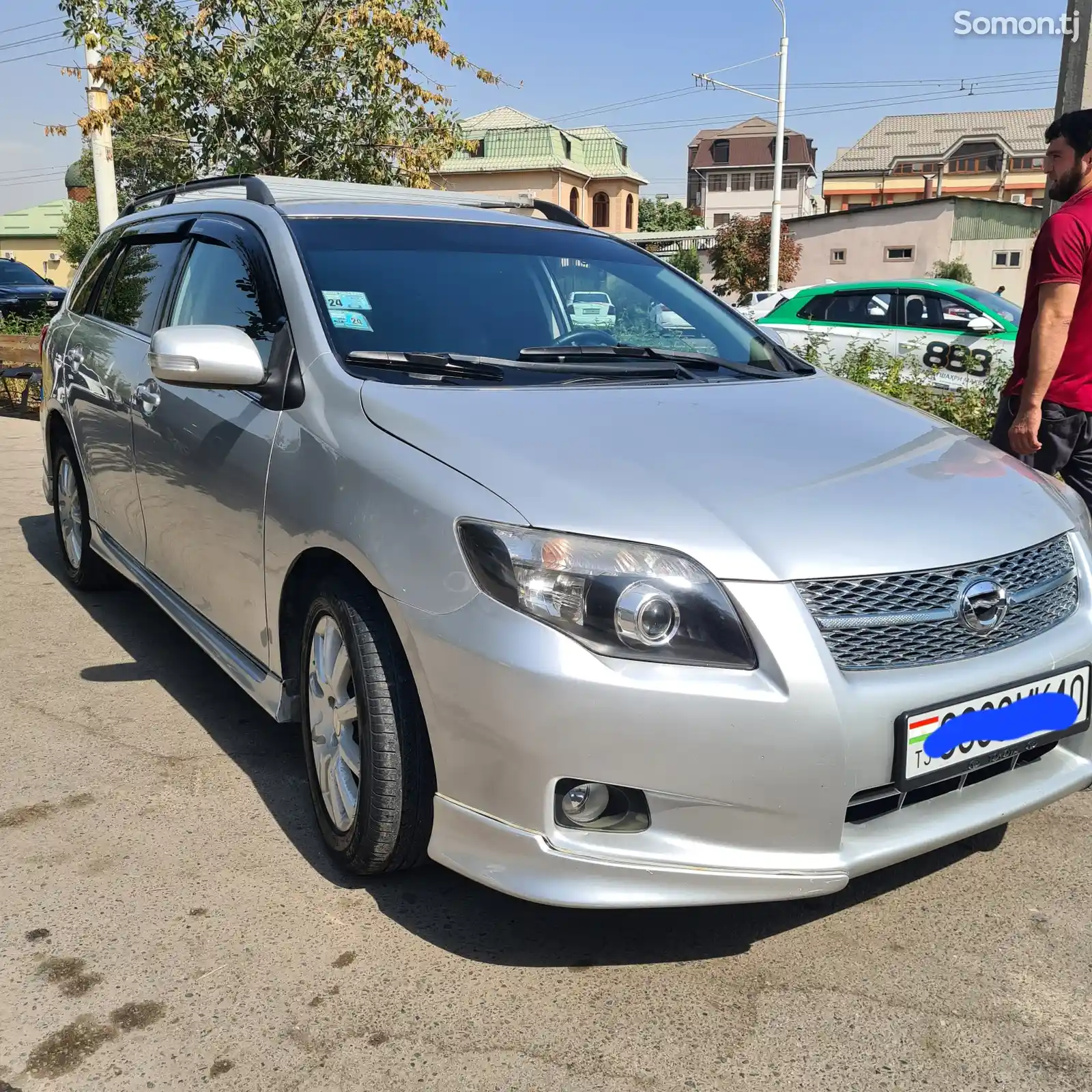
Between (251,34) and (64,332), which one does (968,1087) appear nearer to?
(64,332)

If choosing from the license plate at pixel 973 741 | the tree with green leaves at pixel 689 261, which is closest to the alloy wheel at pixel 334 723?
the license plate at pixel 973 741

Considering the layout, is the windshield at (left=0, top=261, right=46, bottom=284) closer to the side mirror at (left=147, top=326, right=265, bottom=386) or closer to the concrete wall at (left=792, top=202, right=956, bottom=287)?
the side mirror at (left=147, top=326, right=265, bottom=386)

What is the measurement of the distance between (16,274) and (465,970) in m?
21.4

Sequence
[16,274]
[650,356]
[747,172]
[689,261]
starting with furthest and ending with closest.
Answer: [747,172]
[689,261]
[16,274]
[650,356]

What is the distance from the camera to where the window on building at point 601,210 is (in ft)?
219

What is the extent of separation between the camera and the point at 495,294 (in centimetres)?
333

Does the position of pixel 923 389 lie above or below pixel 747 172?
below

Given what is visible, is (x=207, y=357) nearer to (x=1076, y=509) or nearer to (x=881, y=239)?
(x=1076, y=509)

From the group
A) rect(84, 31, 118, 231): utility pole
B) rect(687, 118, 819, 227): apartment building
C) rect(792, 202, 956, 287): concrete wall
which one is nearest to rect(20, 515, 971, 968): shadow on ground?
rect(84, 31, 118, 231): utility pole

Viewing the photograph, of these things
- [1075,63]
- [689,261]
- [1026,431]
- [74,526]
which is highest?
[1075,63]

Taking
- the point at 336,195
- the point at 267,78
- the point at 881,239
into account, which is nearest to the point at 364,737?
the point at 336,195

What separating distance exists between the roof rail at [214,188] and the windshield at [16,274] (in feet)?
55.6

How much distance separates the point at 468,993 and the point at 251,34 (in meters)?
9.86

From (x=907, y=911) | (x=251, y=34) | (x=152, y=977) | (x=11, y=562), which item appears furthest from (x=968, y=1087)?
(x=251, y=34)
